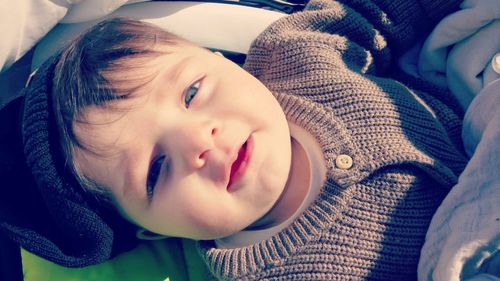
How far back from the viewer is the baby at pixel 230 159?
957mm

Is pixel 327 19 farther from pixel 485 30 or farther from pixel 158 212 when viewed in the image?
pixel 158 212

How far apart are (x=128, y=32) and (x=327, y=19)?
43 centimetres

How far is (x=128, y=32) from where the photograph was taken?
103cm

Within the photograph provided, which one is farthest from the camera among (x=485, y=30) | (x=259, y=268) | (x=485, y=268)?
(x=485, y=30)

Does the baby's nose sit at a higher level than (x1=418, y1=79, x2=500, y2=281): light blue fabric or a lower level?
higher

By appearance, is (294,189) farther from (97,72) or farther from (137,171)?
(97,72)

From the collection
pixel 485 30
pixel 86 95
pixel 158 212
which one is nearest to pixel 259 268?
pixel 158 212

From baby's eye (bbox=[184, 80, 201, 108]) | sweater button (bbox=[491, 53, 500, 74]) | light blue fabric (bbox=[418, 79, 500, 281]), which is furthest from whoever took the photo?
sweater button (bbox=[491, 53, 500, 74])

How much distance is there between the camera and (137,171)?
96cm

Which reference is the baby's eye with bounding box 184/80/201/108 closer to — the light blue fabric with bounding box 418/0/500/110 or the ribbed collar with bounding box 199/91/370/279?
the ribbed collar with bounding box 199/91/370/279

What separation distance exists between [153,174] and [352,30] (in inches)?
21.6

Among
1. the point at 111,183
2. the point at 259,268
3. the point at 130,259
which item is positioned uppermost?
the point at 111,183

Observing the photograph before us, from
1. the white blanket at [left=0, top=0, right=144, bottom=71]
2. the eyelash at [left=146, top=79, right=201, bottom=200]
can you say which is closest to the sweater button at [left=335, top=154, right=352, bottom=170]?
the eyelash at [left=146, top=79, right=201, bottom=200]

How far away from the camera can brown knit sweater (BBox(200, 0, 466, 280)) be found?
99cm
